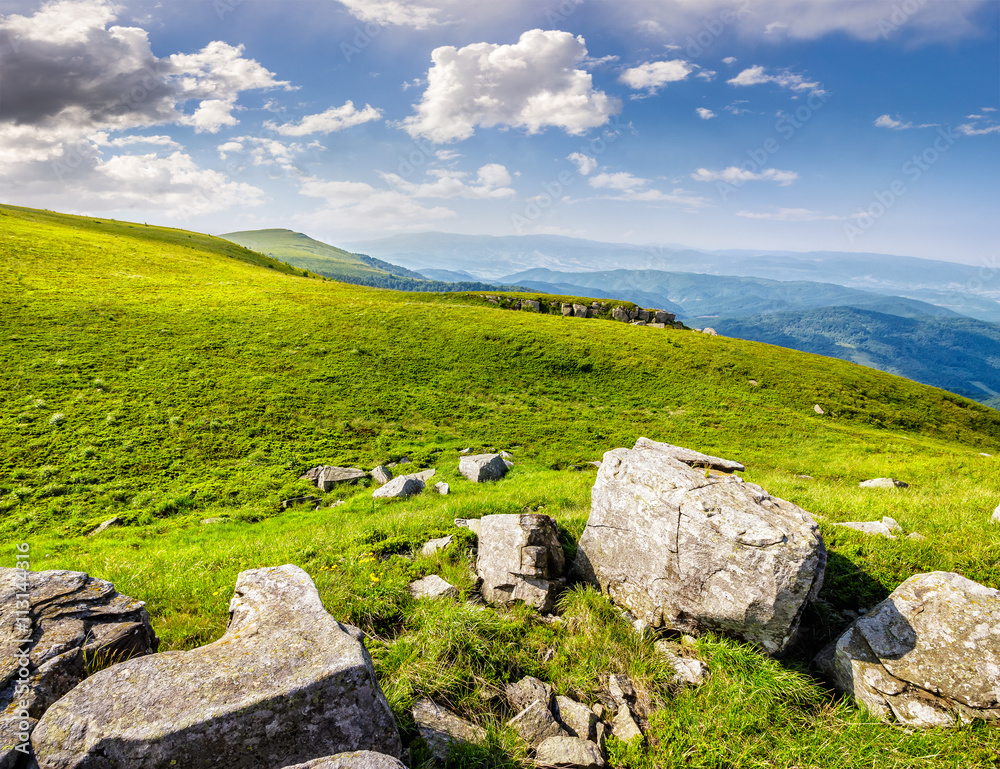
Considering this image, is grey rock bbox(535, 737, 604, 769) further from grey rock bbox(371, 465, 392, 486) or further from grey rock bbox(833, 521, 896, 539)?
grey rock bbox(371, 465, 392, 486)

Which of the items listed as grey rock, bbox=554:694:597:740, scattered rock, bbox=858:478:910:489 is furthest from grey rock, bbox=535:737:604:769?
scattered rock, bbox=858:478:910:489

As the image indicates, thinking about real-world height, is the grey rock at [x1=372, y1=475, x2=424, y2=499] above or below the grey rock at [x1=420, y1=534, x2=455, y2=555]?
below

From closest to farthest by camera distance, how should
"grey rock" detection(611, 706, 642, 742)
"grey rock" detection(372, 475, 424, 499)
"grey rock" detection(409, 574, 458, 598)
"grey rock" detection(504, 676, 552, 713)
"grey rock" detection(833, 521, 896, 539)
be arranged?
"grey rock" detection(611, 706, 642, 742) → "grey rock" detection(504, 676, 552, 713) → "grey rock" detection(409, 574, 458, 598) → "grey rock" detection(833, 521, 896, 539) → "grey rock" detection(372, 475, 424, 499)

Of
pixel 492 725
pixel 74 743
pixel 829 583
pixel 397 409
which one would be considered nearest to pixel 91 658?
pixel 74 743

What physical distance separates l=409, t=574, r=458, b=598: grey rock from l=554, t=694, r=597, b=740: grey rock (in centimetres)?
292

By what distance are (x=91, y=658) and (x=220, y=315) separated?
134 feet

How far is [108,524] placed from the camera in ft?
50.3

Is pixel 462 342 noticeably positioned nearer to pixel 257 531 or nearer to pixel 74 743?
pixel 257 531

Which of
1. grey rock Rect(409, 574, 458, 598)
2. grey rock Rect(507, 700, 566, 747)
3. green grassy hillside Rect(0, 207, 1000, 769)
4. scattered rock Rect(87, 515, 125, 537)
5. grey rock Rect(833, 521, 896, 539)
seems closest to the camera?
grey rock Rect(507, 700, 566, 747)

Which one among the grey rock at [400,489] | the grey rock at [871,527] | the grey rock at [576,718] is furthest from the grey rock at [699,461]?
the grey rock at [400,489]

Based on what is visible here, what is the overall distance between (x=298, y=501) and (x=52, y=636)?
12.9 metres

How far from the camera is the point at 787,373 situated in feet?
147

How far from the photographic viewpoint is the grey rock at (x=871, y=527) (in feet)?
34.5

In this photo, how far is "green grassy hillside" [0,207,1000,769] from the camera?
269 inches
